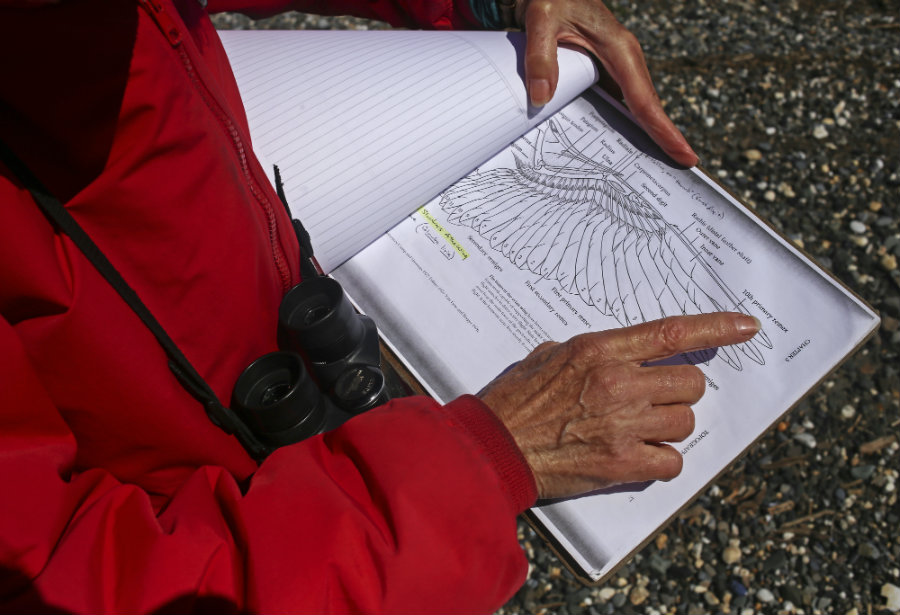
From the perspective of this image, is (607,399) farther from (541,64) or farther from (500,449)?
(541,64)

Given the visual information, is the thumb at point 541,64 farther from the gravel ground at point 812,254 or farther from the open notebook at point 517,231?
the gravel ground at point 812,254

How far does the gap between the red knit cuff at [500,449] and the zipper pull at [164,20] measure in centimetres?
67

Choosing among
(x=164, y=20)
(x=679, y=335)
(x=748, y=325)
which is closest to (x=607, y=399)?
(x=679, y=335)

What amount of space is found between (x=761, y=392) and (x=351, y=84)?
1032 millimetres

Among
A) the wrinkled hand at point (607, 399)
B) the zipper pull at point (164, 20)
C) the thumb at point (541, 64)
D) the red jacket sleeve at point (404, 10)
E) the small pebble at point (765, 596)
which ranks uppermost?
the zipper pull at point (164, 20)

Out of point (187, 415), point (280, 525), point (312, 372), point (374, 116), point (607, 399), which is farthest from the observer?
point (374, 116)

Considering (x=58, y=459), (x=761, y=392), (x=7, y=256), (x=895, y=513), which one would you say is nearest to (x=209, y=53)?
(x=7, y=256)

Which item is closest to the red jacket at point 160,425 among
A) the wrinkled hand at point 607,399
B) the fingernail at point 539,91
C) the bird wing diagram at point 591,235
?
the wrinkled hand at point 607,399

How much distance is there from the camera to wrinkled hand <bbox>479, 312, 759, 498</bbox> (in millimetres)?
1059

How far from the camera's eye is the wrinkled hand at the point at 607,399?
41.7 inches

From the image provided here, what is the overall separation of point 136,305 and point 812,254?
2211mm

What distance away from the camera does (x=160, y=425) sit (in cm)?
90

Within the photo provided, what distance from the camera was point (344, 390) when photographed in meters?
1.14

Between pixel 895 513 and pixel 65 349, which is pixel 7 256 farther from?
pixel 895 513
